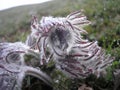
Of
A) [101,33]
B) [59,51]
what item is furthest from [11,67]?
[101,33]

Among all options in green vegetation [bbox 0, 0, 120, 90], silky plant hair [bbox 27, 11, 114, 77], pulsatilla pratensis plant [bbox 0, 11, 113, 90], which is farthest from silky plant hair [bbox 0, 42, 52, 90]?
green vegetation [bbox 0, 0, 120, 90]

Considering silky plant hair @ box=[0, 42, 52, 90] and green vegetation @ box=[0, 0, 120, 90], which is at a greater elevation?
silky plant hair @ box=[0, 42, 52, 90]

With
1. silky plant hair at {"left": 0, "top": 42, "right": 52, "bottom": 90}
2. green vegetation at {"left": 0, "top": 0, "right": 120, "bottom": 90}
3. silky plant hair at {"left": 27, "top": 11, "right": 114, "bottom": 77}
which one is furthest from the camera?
green vegetation at {"left": 0, "top": 0, "right": 120, "bottom": 90}

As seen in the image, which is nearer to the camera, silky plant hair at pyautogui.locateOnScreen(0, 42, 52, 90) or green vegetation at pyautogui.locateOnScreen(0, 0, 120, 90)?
silky plant hair at pyautogui.locateOnScreen(0, 42, 52, 90)

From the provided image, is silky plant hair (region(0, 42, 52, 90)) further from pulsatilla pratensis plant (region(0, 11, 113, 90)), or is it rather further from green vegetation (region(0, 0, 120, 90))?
green vegetation (region(0, 0, 120, 90))

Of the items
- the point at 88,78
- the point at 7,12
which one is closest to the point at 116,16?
the point at 88,78

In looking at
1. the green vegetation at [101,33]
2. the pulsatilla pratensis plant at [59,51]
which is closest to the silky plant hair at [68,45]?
the pulsatilla pratensis plant at [59,51]

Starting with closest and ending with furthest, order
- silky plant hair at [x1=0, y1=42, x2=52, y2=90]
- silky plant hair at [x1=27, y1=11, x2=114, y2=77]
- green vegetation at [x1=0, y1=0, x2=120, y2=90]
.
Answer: silky plant hair at [x1=27, y1=11, x2=114, y2=77] → silky plant hair at [x1=0, y1=42, x2=52, y2=90] → green vegetation at [x1=0, y1=0, x2=120, y2=90]

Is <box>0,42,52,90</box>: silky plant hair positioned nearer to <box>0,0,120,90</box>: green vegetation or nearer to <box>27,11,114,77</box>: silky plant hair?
<box>27,11,114,77</box>: silky plant hair

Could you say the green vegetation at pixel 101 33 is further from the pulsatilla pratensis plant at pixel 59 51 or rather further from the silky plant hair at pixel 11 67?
the silky plant hair at pixel 11 67
